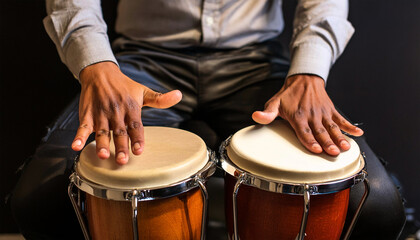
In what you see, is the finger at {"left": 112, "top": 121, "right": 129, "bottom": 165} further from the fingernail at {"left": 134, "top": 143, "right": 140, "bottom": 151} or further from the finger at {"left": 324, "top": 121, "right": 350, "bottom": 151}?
the finger at {"left": 324, "top": 121, "right": 350, "bottom": 151}

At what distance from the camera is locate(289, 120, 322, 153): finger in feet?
2.31

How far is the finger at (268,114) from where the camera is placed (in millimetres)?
772

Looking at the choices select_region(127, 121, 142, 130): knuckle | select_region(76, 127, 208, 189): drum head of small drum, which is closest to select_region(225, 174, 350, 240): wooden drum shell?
select_region(76, 127, 208, 189): drum head of small drum

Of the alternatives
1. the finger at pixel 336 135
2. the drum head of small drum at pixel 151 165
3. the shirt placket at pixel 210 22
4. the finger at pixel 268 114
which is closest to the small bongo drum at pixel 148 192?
the drum head of small drum at pixel 151 165

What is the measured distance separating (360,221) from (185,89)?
0.59 m

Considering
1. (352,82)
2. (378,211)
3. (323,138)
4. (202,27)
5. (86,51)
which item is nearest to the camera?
(323,138)

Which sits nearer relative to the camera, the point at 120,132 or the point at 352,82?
the point at 120,132

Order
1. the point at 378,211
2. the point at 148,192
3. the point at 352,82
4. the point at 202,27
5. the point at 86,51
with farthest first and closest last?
the point at 352,82
the point at 202,27
the point at 86,51
the point at 378,211
the point at 148,192

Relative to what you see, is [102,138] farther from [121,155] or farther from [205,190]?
[205,190]

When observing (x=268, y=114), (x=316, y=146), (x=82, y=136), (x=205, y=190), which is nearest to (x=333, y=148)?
(x=316, y=146)

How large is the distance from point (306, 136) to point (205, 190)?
0.23 m

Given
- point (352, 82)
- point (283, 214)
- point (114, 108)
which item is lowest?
point (352, 82)

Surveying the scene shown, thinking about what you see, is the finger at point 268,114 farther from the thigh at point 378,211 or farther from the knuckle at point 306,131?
the thigh at point 378,211

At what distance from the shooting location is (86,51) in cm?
96
